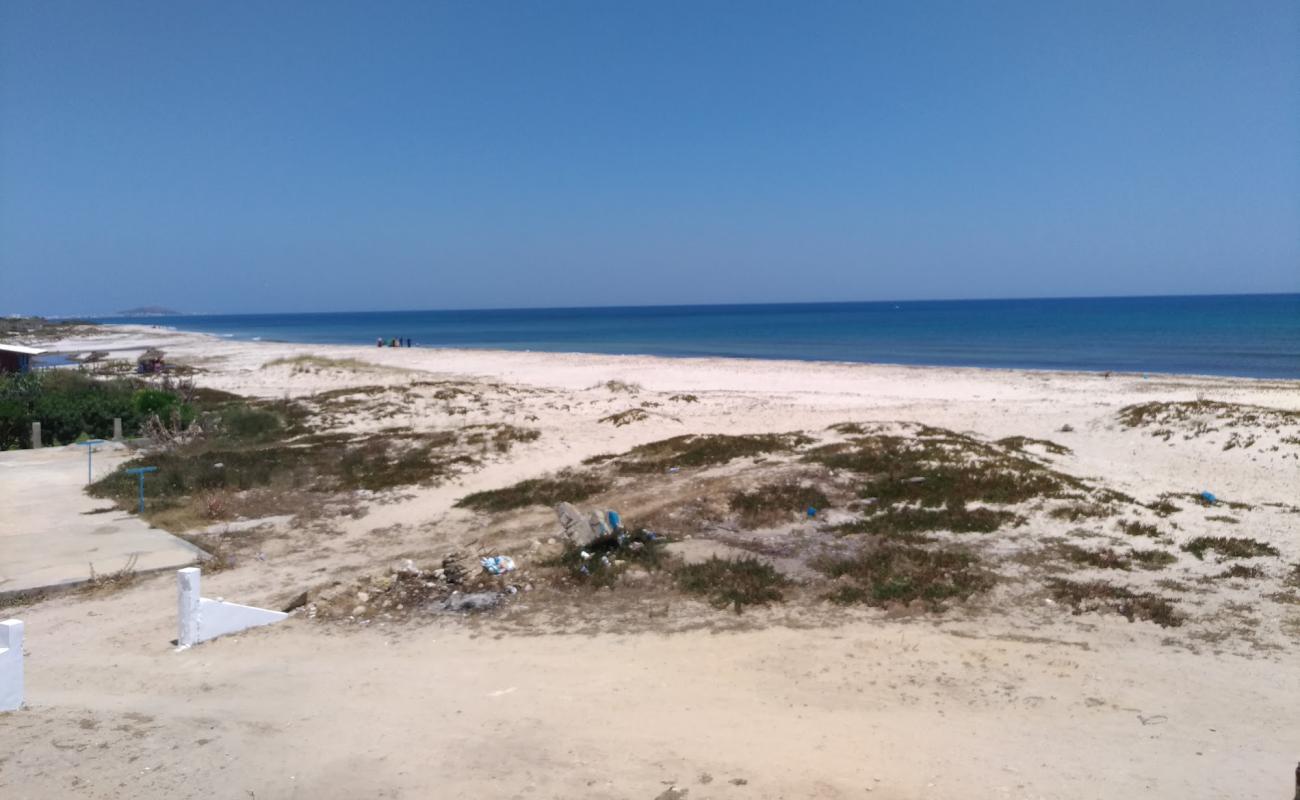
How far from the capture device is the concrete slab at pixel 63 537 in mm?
10441

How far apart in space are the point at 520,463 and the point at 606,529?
24.4 feet

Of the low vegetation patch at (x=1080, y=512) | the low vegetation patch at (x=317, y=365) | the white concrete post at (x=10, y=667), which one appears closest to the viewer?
the white concrete post at (x=10, y=667)

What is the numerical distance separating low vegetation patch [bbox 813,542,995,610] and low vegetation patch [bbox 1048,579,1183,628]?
81 centimetres

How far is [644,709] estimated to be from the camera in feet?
21.5

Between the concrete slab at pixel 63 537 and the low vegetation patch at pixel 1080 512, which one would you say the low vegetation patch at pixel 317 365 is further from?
the low vegetation patch at pixel 1080 512

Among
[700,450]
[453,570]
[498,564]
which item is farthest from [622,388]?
[453,570]

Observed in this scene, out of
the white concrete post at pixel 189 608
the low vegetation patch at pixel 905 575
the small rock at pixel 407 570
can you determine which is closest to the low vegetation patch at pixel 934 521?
the low vegetation patch at pixel 905 575

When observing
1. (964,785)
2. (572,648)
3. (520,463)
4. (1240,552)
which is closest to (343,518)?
(520,463)

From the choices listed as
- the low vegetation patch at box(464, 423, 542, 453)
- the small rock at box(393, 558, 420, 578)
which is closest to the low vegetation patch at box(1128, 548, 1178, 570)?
the small rock at box(393, 558, 420, 578)

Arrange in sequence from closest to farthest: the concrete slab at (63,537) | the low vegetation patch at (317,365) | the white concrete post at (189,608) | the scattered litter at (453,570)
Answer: the white concrete post at (189,608), the scattered litter at (453,570), the concrete slab at (63,537), the low vegetation patch at (317,365)

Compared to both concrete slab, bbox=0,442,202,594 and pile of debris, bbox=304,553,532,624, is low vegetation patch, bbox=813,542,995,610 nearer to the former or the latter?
pile of debris, bbox=304,553,532,624

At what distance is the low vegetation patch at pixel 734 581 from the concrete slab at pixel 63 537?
6.94 metres

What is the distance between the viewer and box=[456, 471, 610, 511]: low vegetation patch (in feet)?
46.5

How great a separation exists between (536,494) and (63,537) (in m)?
7.16
